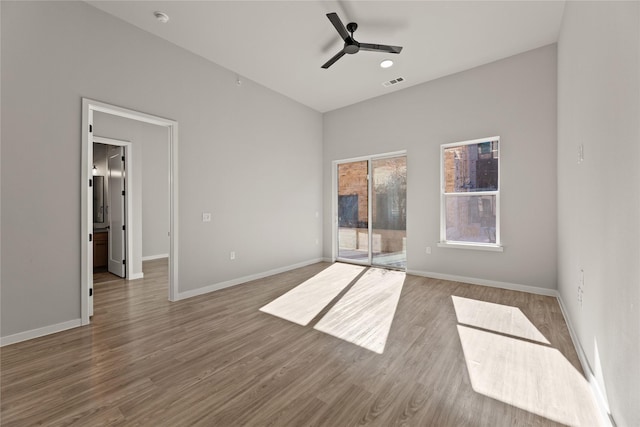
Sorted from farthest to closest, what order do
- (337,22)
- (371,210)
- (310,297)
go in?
(371,210) < (310,297) < (337,22)

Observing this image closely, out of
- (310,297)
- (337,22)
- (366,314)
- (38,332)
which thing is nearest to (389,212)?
(310,297)

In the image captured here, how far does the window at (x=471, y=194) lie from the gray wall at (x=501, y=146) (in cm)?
11

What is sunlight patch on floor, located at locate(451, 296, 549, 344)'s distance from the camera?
264 centimetres

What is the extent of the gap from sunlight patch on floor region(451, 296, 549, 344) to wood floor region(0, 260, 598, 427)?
5 centimetres

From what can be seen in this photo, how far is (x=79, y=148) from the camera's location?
2.85m

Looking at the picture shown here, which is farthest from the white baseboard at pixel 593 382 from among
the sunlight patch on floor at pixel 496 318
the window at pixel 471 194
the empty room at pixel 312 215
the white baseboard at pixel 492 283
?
the window at pixel 471 194

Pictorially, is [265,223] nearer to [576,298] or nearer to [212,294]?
[212,294]

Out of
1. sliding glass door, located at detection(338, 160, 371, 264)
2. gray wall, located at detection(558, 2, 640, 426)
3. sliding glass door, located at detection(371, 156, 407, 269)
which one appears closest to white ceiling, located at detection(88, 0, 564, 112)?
gray wall, located at detection(558, 2, 640, 426)

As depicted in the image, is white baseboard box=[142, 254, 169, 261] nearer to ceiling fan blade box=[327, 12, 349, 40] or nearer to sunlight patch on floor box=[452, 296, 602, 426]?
ceiling fan blade box=[327, 12, 349, 40]

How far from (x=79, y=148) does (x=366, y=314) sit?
11.9ft

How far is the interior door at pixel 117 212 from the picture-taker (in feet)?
15.9

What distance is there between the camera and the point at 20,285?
2.51m

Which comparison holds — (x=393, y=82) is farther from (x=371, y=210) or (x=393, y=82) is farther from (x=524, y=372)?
(x=524, y=372)

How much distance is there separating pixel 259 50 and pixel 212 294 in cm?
357
